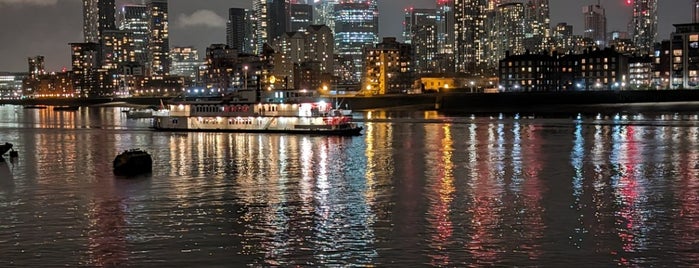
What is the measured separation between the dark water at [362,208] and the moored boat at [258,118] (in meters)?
26.3

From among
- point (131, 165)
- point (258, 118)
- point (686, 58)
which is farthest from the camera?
point (686, 58)

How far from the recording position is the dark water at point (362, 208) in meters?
25.0

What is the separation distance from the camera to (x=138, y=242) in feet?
89.2

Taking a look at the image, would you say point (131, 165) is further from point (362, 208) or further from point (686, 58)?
point (686, 58)

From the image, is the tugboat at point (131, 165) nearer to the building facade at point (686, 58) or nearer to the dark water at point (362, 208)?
the dark water at point (362, 208)

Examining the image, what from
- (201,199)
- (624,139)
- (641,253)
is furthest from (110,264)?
(624,139)

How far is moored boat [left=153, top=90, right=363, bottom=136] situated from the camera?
306 ft

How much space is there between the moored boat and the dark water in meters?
26.3

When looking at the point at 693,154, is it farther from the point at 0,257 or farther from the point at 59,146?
the point at 59,146

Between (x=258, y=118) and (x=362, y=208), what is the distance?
2665 inches

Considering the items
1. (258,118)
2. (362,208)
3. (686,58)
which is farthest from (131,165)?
(686,58)

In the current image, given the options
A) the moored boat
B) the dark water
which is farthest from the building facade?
the dark water

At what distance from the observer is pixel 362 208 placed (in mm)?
34125

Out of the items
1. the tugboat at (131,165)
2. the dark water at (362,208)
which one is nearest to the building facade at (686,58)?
the dark water at (362,208)
